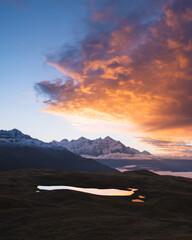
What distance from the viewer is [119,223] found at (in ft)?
121

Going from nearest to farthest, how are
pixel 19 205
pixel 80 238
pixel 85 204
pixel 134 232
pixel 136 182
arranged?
pixel 80 238
pixel 134 232
pixel 19 205
pixel 85 204
pixel 136 182

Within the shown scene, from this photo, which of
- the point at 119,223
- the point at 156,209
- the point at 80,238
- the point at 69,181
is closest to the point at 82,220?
the point at 119,223

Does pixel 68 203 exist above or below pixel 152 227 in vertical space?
below

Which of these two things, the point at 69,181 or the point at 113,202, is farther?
the point at 69,181

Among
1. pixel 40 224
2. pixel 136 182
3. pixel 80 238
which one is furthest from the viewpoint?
pixel 136 182

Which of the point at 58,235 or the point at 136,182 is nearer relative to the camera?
the point at 58,235

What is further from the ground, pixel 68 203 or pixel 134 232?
pixel 134 232

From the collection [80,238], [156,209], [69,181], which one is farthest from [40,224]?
[69,181]

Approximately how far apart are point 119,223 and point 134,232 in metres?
6.35

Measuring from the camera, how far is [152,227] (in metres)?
34.3

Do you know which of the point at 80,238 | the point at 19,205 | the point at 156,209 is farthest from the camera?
the point at 156,209

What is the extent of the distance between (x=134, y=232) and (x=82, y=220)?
10.7 meters

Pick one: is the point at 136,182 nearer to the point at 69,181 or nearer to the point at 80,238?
the point at 69,181

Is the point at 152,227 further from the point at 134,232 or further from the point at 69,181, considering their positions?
the point at 69,181
